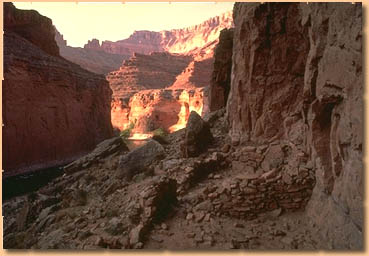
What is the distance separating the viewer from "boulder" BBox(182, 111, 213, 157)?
8719 mm

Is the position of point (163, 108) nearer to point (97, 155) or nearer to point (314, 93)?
point (97, 155)

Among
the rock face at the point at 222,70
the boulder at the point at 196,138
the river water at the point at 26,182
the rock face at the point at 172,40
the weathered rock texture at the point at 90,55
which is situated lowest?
the river water at the point at 26,182

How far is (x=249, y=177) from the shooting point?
6.09 metres

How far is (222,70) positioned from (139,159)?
6051 millimetres

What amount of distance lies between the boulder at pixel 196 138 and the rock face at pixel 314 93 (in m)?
0.87

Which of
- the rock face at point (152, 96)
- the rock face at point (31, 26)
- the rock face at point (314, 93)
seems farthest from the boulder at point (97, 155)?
the rock face at point (152, 96)

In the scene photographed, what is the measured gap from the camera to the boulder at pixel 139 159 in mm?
9141

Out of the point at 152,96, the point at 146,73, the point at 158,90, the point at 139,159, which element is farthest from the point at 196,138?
the point at 146,73

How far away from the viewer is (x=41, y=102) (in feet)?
61.4

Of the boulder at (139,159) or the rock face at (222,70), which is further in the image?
the rock face at (222,70)

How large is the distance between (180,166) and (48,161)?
44.0 ft

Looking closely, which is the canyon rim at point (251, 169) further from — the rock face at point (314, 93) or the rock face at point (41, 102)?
the rock face at point (41, 102)

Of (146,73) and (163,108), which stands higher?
(146,73)

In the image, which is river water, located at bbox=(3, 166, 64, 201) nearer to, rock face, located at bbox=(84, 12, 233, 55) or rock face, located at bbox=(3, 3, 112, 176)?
rock face, located at bbox=(3, 3, 112, 176)
